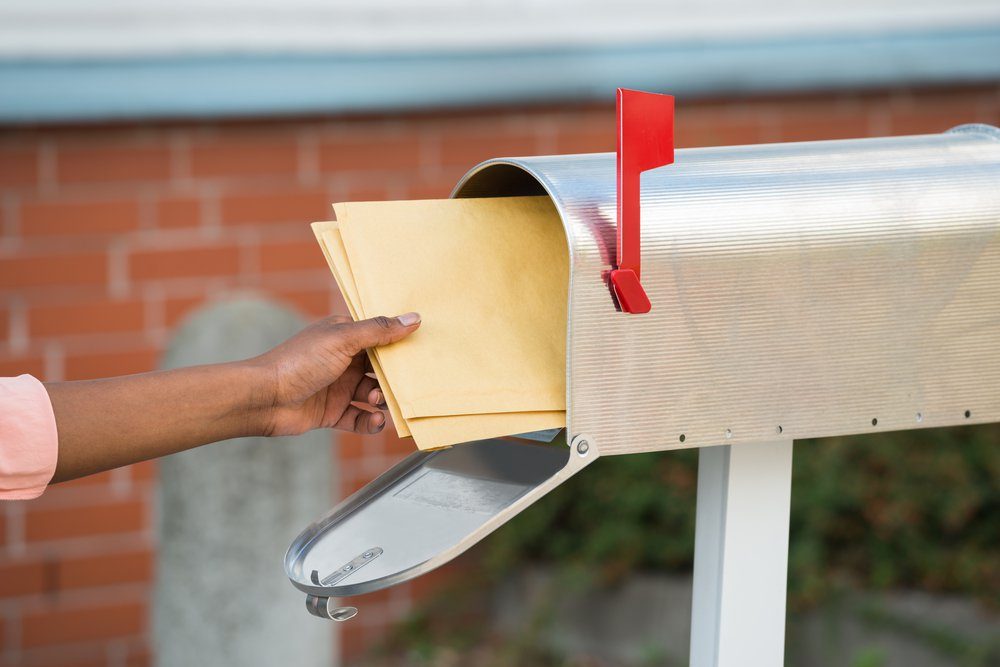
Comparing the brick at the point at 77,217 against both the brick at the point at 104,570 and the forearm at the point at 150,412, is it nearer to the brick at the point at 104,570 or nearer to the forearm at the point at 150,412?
the brick at the point at 104,570

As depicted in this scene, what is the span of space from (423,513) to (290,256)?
205cm

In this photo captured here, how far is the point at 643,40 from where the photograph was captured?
A: 11.8 ft

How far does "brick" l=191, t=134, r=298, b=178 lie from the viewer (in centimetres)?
325

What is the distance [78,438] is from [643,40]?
8.30 ft

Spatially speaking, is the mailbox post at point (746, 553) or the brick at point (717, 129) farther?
the brick at point (717, 129)

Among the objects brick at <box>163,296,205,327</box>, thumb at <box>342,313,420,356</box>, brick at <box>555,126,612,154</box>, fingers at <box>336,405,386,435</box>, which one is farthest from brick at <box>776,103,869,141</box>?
thumb at <box>342,313,420,356</box>

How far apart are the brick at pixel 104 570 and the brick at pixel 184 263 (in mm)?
729

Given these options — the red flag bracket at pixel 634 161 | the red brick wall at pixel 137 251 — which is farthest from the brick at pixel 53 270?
the red flag bracket at pixel 634 161

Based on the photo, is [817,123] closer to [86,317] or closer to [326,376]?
[86,317]

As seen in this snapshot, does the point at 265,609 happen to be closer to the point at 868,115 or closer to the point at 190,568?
the point at 190,568

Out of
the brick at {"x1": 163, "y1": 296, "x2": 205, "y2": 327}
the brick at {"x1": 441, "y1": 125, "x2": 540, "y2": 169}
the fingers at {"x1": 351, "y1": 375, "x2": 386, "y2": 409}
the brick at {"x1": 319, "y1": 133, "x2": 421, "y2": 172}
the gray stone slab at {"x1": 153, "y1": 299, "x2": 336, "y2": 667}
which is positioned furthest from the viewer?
the brick at {"x1": 441, "y1": 125, "x2": 540, "y2": 169}

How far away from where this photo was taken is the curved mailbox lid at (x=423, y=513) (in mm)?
1312

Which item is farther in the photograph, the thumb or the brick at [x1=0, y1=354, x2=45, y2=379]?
the brick at [x1=0, y1=354, x2=45, y2=379]

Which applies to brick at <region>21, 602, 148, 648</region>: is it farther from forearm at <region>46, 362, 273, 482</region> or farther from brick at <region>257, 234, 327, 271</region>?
forearm at <region>46, 362, 273, 482</region>
